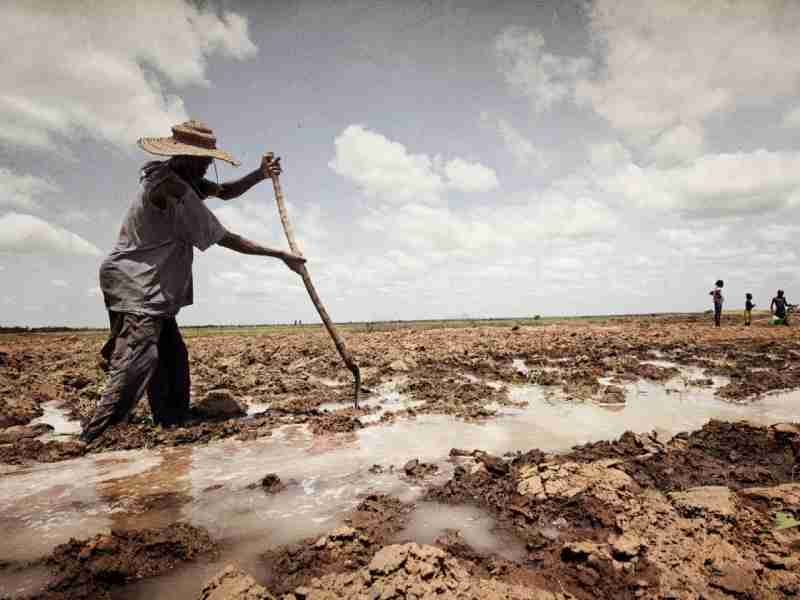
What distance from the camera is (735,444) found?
3.64m

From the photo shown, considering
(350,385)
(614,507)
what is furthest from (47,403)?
(614,507)

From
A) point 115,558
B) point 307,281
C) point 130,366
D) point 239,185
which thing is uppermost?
point 239,185

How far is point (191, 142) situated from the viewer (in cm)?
427

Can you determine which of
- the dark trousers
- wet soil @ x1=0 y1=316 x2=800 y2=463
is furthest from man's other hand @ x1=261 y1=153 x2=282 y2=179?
wet soil @ x1=0 y1=316 x2=800 y2=463

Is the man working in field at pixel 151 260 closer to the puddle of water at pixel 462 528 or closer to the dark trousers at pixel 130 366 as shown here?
the dark trousers at pixel 130 366

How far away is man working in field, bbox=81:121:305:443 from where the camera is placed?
3945 millimetres

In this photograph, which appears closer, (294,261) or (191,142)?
(191,142)

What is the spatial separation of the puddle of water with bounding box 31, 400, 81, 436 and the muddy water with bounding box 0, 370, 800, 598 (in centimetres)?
133

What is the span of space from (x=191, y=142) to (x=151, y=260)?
3.86 ft

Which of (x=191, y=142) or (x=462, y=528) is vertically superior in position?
(x=191, y=142)

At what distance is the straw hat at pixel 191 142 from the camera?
13.2ft

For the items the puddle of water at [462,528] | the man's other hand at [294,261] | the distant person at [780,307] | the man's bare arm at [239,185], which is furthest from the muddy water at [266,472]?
the distant person at [780,307]

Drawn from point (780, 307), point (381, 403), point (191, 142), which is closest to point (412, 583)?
point (381, 403)

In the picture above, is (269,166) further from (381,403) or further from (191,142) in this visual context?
(381,403)
